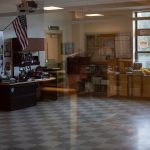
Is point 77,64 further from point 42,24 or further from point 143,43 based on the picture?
point 143,43

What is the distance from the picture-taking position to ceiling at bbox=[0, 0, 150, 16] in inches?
316

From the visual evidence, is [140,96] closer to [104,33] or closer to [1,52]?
[104,33]

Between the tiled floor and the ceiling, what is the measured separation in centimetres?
232

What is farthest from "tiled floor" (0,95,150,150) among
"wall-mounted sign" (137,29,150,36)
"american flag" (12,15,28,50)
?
"wall-mounted sign" (137,29,150,36)

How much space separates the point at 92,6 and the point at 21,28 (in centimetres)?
182

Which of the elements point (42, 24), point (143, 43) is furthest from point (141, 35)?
point (42, 24)

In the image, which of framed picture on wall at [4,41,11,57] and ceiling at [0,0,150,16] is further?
framed picture on wall at [4,41,11,57]

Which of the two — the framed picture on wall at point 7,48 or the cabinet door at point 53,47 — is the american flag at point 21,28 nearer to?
the framed picture on wall at point 7,48

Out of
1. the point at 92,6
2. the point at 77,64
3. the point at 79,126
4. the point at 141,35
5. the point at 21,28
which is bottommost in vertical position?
the point at 79,126

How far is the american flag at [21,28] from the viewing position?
8.88 m

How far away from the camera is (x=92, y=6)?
8500 millimetres

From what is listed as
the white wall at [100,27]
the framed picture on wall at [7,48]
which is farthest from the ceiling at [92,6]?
the framed picture on wall at [7,48]

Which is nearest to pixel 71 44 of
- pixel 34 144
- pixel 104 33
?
pixel 104 33

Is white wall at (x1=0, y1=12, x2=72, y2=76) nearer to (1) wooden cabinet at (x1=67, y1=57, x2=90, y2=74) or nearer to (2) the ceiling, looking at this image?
(2) the ceiling
